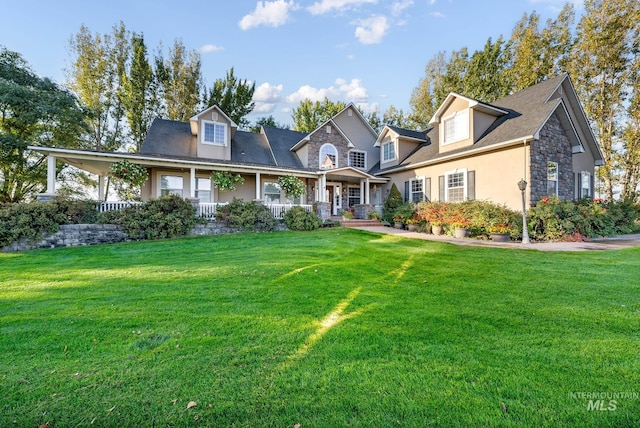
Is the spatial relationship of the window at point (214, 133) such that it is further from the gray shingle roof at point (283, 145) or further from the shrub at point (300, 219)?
the shrub at point (300, 219)

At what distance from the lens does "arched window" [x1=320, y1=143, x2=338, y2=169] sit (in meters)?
17.0

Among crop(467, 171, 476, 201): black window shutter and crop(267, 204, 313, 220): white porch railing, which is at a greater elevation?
crop(467, 171, 476, 201): black window shutter

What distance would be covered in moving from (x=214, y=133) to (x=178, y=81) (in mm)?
10288

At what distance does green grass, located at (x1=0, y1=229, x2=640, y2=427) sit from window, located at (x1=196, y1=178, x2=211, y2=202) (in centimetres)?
939

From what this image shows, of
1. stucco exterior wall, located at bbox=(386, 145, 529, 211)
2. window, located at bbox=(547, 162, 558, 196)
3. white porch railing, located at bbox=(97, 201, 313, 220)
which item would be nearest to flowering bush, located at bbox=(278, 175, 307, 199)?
white porch railing, located at bbox=(97, 201, 313, 220)

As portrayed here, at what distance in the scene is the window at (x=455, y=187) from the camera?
1285 centimetres

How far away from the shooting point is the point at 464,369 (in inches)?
85.2

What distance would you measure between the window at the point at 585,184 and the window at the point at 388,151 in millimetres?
9171

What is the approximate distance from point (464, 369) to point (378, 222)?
13.4m

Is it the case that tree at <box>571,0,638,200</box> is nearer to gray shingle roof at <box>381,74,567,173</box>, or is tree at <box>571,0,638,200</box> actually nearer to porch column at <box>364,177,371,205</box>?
gray shingle roof at <box>381,74,567,173</box>

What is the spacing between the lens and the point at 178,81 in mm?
21438

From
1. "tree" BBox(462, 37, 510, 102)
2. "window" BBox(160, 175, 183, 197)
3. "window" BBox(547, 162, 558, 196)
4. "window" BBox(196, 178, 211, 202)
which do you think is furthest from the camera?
"tree" BBox(462, 37, 510, 102)

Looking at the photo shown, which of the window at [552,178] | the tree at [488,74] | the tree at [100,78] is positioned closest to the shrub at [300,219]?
the window at [552,178]

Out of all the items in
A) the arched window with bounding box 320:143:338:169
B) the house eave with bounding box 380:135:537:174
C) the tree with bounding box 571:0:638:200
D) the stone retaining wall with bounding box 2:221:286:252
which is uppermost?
the tree with bounding box 571:0:638:200
